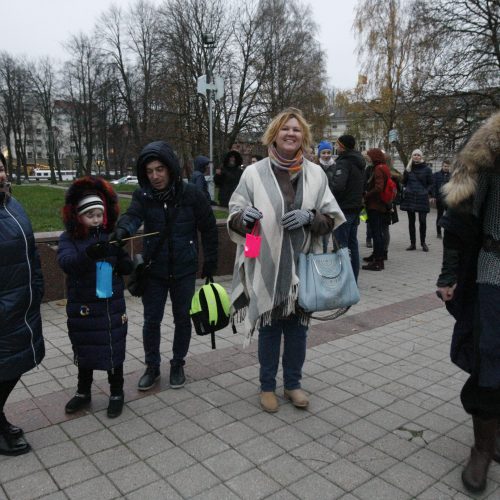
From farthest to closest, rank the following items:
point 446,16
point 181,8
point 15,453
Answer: point 181,8 → point 446,16 → point 15,453

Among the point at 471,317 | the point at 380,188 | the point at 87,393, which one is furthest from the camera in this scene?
the point at 380,188

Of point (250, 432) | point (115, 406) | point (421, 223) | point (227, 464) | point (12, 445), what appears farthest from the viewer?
point (421, 223)

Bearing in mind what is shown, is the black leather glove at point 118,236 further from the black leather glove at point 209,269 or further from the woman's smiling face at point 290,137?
the woman's smiling face at point 290,137

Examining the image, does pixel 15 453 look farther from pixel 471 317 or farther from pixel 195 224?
pixel 471 317

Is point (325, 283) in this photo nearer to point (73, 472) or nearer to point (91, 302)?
point (91, 302)

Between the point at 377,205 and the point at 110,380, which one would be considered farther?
the point at 377,205

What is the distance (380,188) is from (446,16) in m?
16.4

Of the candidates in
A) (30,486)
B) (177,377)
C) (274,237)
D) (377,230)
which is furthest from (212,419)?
(377,230)

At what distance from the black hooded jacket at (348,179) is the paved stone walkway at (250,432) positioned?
7.62 ft

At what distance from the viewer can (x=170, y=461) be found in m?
2.85

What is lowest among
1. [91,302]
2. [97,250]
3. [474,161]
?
[91,302]

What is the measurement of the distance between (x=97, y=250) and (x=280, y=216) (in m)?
1.12

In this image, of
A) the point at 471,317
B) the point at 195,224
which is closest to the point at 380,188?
the point at 195,224

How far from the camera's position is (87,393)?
3.49 metres
